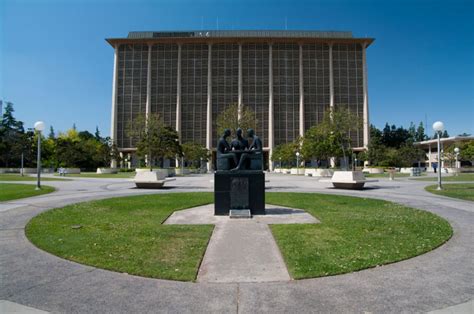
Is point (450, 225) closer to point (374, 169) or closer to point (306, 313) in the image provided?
point (306, 313)

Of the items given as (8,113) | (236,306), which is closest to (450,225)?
(236,306)

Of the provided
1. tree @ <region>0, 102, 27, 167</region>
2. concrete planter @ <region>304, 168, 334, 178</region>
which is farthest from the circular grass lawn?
tree @ <region>0, 102, 27, 167</region>

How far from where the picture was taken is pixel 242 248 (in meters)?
6.45

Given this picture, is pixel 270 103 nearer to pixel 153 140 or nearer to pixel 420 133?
pixel 153 140

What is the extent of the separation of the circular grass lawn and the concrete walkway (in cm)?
20

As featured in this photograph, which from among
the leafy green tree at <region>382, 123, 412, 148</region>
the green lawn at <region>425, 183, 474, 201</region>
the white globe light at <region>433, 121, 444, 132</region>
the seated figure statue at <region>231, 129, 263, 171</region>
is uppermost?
the leafy green tree at <region>382, 123, 412, 148</region>

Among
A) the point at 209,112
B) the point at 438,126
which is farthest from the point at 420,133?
the point at 438,126

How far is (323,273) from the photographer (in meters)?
4.84

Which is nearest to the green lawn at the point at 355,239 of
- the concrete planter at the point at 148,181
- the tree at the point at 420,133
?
the concrete planter at the point at 148,181

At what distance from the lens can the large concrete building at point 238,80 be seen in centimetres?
8456

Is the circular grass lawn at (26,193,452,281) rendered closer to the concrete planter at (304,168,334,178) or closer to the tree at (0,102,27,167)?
the concrete planter at (304,168,334,178)

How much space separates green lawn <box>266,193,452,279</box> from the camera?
5297 mm

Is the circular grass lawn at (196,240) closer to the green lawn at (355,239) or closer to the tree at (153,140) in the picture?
the green lawn at (355,239)

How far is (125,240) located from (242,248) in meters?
2.74
